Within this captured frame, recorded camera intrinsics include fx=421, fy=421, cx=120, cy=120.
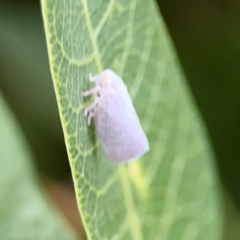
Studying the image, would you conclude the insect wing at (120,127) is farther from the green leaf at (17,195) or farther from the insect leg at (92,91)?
the green leaf at (17,195)

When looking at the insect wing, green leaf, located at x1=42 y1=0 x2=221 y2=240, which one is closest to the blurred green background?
green leaf, located at x1=42 y1=0 x2=221 y2=240

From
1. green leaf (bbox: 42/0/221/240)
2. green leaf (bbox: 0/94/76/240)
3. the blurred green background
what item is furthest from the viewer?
the blurred green background

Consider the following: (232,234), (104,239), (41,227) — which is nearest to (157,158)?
(104,239)

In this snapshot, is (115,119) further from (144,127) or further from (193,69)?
(193,69)

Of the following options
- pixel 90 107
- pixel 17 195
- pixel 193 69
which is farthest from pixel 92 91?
pixel 193 69

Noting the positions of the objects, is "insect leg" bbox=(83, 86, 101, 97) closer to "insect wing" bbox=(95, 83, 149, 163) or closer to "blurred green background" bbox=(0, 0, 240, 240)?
"insect wing" bbox=(95, 83, 149, 163)

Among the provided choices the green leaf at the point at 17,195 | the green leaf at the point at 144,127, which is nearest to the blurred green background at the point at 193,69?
the green leaf at the point at 17,195
